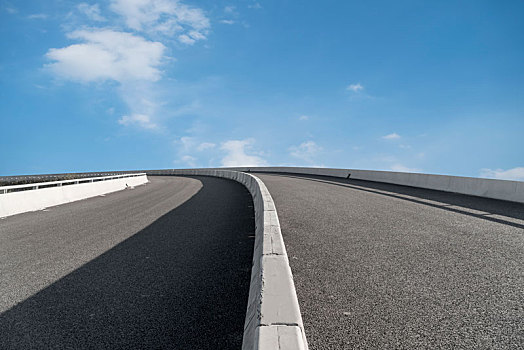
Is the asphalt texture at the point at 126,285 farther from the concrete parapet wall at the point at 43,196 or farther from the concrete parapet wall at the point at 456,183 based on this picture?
the concrete parapet wall at the point at 456,183

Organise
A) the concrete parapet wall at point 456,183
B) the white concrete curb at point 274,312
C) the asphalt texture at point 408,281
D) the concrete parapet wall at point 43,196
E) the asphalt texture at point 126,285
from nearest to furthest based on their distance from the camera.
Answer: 1. the white concrete curb at point 274,312
2. the asphalt texture at point 408,281
3. the asphalt texture at point 126,285
4. the concrete parapet wall at point 43,196
5. the concrete parapet wall at point 456,183

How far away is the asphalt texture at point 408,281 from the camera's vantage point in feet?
9.00

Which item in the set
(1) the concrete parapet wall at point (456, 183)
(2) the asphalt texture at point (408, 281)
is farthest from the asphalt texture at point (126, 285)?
(1) the concrete parapet wall at point (456, 183)

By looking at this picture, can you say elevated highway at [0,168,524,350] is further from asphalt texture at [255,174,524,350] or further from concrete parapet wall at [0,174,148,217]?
concrete parapet wall at [0,174,148,217]

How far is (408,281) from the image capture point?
12.6 ft

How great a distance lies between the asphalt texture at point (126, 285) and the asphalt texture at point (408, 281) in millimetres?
875

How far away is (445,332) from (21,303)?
4.47 meters

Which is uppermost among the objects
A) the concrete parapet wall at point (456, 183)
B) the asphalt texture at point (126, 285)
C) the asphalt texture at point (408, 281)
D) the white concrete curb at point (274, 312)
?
the concrete parapet wall at point (456, 183)

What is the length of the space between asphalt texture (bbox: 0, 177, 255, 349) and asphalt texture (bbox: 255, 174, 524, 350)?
875mm

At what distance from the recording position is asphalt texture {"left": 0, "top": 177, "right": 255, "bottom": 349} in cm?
293

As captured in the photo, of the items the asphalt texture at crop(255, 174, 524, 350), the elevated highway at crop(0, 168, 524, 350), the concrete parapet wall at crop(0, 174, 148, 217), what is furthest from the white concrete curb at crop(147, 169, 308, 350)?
the concrete parapet wall at crop(0, 174, 148, 217)

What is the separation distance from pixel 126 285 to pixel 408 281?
3492mm

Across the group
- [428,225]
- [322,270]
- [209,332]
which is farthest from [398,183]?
[209,332]

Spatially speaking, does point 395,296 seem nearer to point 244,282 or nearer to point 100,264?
point 244,282
